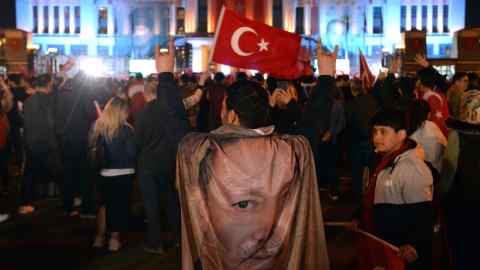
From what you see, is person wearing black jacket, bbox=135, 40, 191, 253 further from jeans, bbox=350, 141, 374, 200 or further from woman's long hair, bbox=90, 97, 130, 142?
jeans, bbox=350, 141, 374, 200

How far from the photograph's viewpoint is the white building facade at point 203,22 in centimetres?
6319

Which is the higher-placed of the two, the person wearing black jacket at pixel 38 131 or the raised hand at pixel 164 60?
the raised hand at pixel 164 60

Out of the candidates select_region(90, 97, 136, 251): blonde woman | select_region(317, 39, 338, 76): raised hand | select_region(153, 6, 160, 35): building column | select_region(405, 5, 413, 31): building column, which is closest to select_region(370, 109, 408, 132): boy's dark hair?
select_region(317, 39, 338, 76): raised hand

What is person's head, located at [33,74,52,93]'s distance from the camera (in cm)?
998

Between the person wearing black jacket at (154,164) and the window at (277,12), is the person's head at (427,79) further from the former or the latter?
the window at (277,12)

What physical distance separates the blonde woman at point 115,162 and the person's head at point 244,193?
4.26m

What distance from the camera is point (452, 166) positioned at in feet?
17.3

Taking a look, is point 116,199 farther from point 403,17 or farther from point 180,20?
point 403,17

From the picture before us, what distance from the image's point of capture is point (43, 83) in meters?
10.0

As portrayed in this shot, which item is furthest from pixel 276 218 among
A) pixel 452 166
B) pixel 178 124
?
pixel 178 124

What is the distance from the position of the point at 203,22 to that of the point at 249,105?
64.5 meters

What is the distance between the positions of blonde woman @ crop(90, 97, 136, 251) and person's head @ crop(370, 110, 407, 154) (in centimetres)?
373

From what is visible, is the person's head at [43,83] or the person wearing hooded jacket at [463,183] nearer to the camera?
the person wearing hooded jacket at [463,183]

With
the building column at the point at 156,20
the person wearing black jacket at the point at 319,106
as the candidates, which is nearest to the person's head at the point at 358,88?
the person wearing black jacket at the point at 319,106
